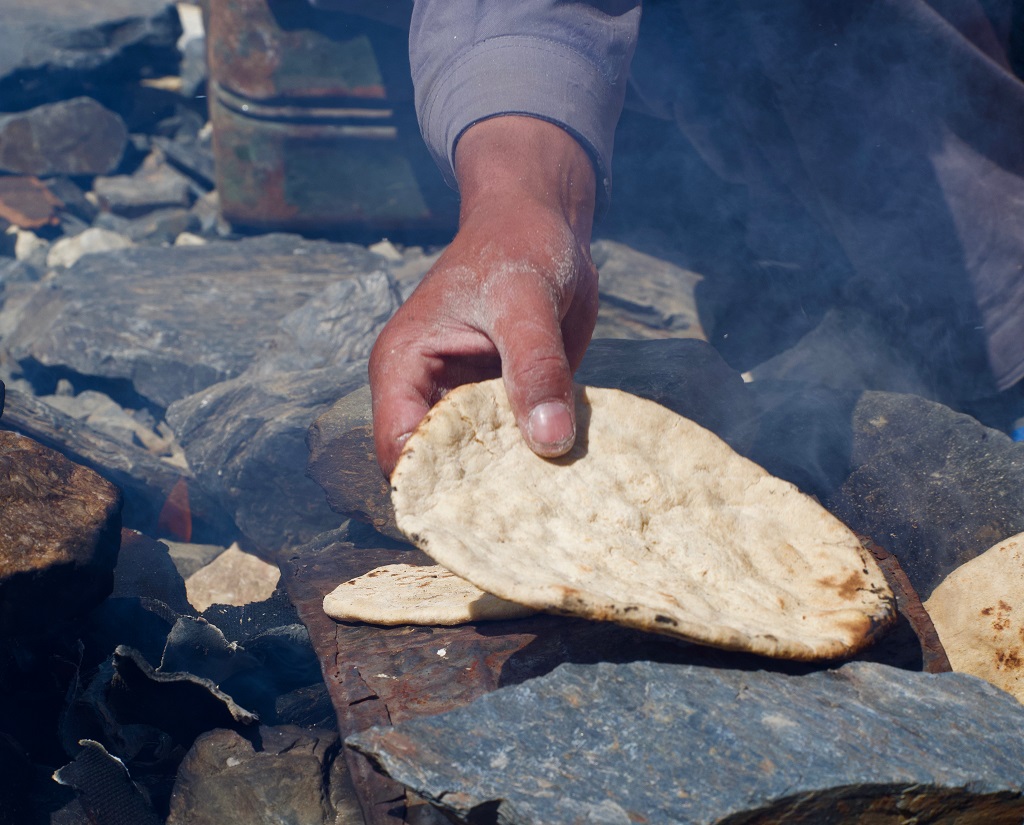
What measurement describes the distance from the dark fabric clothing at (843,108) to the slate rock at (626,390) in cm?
72

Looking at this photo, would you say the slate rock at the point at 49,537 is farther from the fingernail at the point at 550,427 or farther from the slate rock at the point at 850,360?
the slate rock at the point at 850,360

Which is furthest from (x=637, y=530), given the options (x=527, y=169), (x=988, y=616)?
(x=527, y=169)

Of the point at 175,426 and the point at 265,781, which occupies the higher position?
the point at 265,781

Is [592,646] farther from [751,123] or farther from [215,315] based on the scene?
[215,315]

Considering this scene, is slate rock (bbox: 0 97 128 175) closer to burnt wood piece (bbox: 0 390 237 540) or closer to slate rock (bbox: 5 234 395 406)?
slate rock (bbox: 5 234 395 406)

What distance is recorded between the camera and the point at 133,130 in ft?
22.6

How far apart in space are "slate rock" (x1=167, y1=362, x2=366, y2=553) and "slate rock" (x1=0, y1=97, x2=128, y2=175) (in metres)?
3.88

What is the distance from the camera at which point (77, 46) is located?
6.59 metres

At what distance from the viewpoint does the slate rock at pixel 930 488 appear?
2.18m

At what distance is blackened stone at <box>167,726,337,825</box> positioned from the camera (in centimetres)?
168

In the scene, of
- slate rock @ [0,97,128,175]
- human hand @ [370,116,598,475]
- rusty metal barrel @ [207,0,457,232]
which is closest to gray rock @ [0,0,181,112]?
slate rock @ [0,97,128,175]

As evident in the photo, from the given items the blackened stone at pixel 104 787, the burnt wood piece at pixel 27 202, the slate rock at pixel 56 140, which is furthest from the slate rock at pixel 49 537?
the slate rock at pixel 56 140

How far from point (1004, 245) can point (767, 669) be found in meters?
2.40

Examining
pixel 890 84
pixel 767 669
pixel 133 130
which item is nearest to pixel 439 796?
pixel 767 669
